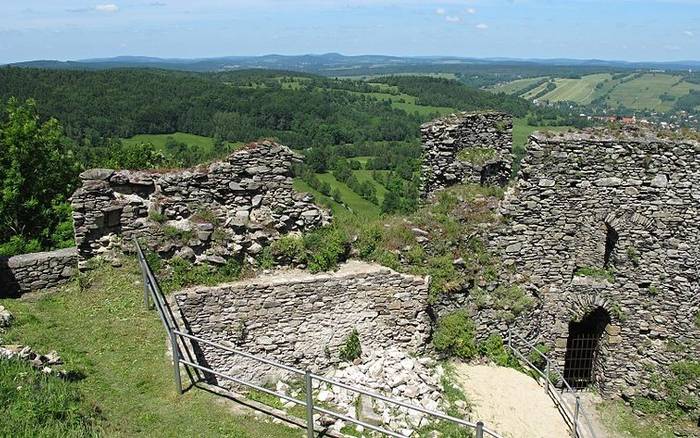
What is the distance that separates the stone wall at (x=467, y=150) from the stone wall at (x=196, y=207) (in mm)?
4416

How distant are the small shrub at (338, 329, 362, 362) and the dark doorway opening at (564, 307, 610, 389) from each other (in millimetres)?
5519

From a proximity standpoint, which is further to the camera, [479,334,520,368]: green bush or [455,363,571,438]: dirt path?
[479,334,520,368]: green bush

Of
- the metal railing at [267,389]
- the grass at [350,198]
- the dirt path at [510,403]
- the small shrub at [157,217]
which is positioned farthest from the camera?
the grass at [350,198]

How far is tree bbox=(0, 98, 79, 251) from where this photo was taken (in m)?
19.7

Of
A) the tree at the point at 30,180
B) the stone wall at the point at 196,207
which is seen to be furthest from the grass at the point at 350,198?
the stone wall at the point at 196,207

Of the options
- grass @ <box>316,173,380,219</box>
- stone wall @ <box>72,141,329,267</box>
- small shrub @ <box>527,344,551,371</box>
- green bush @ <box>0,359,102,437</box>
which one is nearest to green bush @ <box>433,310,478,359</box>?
small shrub @ <box>527,344,551,371</box>

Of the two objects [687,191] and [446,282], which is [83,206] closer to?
[446,282]

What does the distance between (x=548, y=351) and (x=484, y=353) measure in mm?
1690

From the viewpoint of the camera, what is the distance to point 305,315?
455 inches

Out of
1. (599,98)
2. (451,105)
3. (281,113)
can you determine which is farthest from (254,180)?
(599,98)

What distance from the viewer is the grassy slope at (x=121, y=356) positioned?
722 cm

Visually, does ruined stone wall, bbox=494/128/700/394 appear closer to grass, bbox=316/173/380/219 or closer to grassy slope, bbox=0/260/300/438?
grassy slope, bbox=0/260/300/438

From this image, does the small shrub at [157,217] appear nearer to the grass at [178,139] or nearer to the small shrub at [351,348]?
the small shrub at [351,348]

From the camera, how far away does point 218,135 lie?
→ 2963 inches
